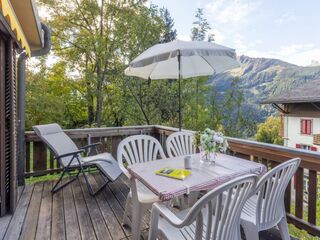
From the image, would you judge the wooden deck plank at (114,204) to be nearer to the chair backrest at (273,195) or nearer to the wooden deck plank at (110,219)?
the wooden deck plank at (110,219)

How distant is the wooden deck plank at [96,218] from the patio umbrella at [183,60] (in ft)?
6.20

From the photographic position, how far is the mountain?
8844 mm

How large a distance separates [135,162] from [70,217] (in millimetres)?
1009

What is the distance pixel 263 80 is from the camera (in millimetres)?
16125

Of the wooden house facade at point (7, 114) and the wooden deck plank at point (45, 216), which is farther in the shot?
the wooden house facade at point (7, 114)

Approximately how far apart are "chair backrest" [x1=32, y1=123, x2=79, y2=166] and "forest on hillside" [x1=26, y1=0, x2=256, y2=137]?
12.9 feet

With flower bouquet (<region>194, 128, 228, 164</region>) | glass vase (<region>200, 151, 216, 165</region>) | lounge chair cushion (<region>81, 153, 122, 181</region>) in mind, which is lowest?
lounge chair cushion (<region>81, 153, 122, 181</region>)

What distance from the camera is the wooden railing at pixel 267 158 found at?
2.22 metres

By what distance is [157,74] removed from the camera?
3.88 m

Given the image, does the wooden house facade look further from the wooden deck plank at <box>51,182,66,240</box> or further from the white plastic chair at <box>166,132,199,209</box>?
the white plastic chair at <box>166,132,199,209</box>

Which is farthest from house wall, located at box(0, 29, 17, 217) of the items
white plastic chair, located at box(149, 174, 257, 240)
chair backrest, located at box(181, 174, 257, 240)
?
chair backrest, located at box(181, 174, 257, 240)

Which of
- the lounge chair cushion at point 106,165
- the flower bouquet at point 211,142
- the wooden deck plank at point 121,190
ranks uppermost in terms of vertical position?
the flower bouquet at point 211,142

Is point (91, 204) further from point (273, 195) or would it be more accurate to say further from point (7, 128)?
point (273, 195)

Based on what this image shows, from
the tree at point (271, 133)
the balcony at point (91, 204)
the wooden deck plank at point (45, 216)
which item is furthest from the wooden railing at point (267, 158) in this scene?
the tree at point (271, 133)
